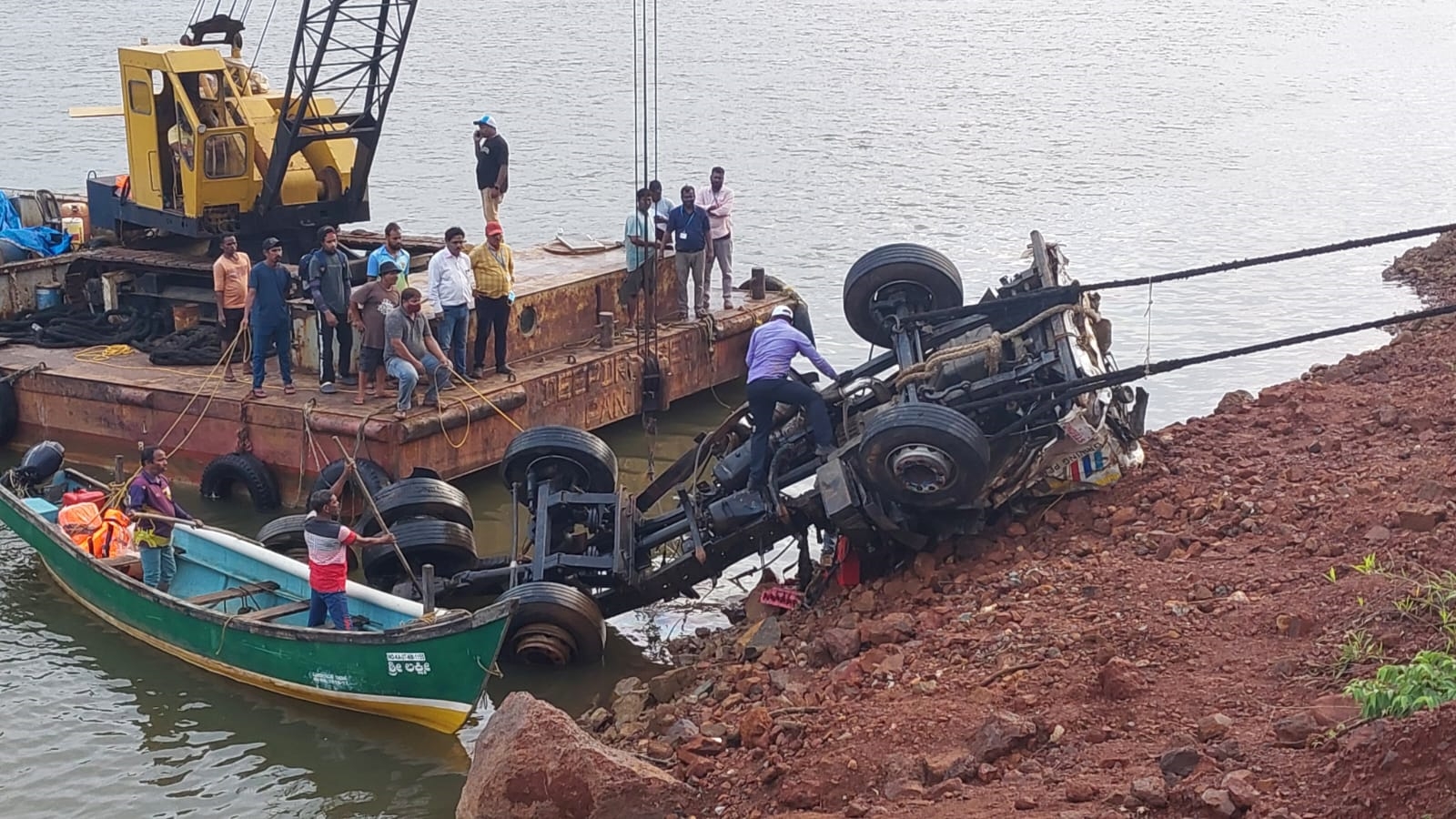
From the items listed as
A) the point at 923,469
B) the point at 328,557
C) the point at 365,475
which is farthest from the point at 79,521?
the point at 923,469

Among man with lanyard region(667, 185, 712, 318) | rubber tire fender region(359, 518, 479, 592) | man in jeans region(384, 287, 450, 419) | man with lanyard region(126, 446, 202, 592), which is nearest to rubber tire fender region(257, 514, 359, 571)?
man with lanyard region(126, 446, 202, 592)

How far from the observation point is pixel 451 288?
16.1 metres

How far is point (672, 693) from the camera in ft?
38.6

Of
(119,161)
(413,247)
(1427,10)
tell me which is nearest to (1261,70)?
(1427,10)

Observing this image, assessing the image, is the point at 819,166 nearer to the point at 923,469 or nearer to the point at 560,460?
the point at 560,460

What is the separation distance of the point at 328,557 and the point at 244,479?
4.93 meters

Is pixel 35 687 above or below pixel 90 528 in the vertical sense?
below

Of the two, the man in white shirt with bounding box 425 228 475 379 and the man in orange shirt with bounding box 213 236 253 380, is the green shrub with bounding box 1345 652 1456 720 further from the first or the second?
the man in orange shirt with bounding box 213 236 253 380

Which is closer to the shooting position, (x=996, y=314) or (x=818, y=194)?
(x=996, y=314)

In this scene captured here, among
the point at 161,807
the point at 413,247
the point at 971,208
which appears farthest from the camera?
the point at 971,208

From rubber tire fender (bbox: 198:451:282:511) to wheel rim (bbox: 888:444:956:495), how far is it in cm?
722

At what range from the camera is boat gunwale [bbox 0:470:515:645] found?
1129 cm

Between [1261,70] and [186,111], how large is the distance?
3595cm

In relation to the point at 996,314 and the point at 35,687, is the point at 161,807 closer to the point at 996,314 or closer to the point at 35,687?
the point at 35,687
